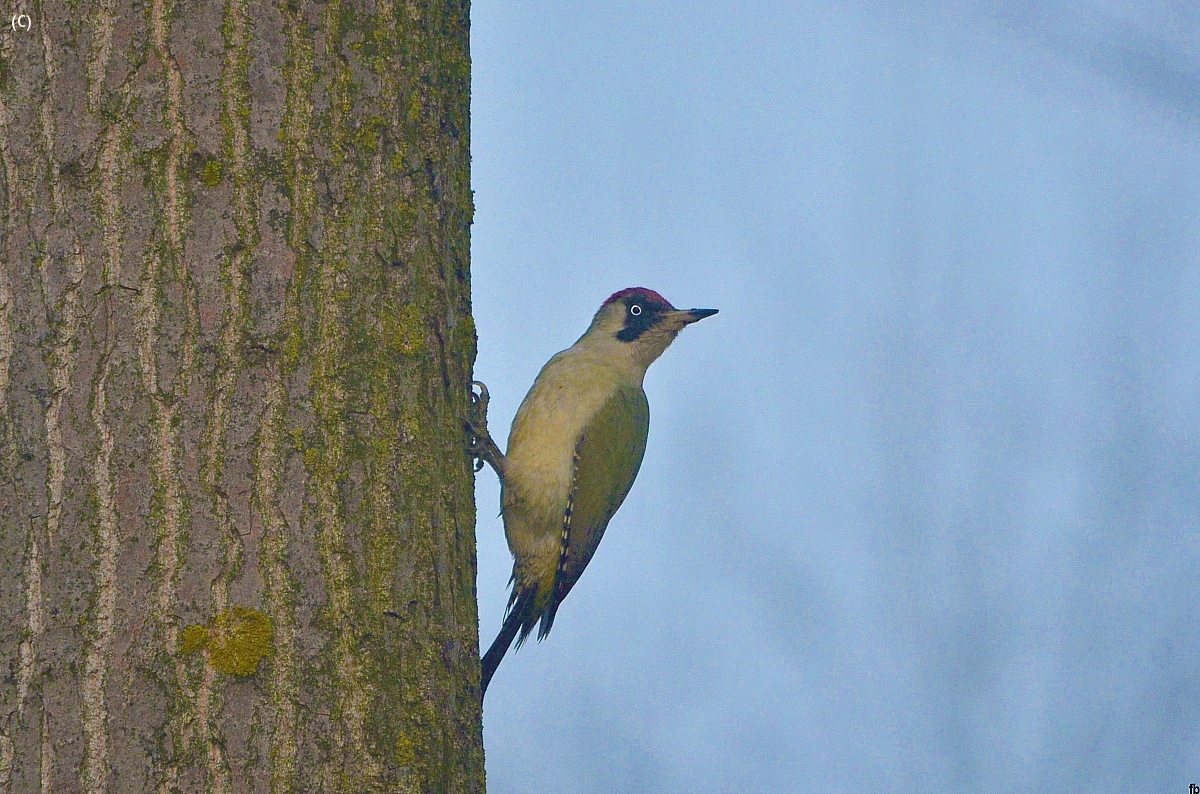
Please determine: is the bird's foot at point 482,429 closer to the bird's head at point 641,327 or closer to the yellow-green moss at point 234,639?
the bird's head at point 641,327

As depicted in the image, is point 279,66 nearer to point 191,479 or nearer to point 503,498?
point 191,479

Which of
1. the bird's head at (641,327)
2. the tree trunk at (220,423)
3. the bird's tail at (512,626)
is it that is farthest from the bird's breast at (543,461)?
the tree trunk at (220,423)

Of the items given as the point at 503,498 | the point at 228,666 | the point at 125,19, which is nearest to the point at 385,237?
the point at 125,19

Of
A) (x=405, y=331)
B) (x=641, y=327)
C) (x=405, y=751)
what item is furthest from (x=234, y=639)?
(x=641, y=327)

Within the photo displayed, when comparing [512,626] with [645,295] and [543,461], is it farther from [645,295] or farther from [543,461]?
[645,295]

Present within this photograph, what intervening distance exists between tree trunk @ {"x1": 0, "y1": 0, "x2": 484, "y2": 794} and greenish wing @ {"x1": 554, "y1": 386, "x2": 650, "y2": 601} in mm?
2043

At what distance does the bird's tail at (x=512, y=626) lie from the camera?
A: 357 centimetres

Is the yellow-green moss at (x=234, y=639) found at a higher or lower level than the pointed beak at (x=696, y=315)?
lower

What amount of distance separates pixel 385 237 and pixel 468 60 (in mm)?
507

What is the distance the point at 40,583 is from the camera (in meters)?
1.56

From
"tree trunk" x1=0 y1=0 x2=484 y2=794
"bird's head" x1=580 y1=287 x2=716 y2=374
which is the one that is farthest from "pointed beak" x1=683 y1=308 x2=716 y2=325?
"tree trunk" x1=0 y1=0 x2=484 y2=794

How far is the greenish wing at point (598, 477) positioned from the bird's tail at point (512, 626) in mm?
108

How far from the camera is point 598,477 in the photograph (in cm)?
406

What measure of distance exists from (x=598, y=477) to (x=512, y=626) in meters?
0.60
